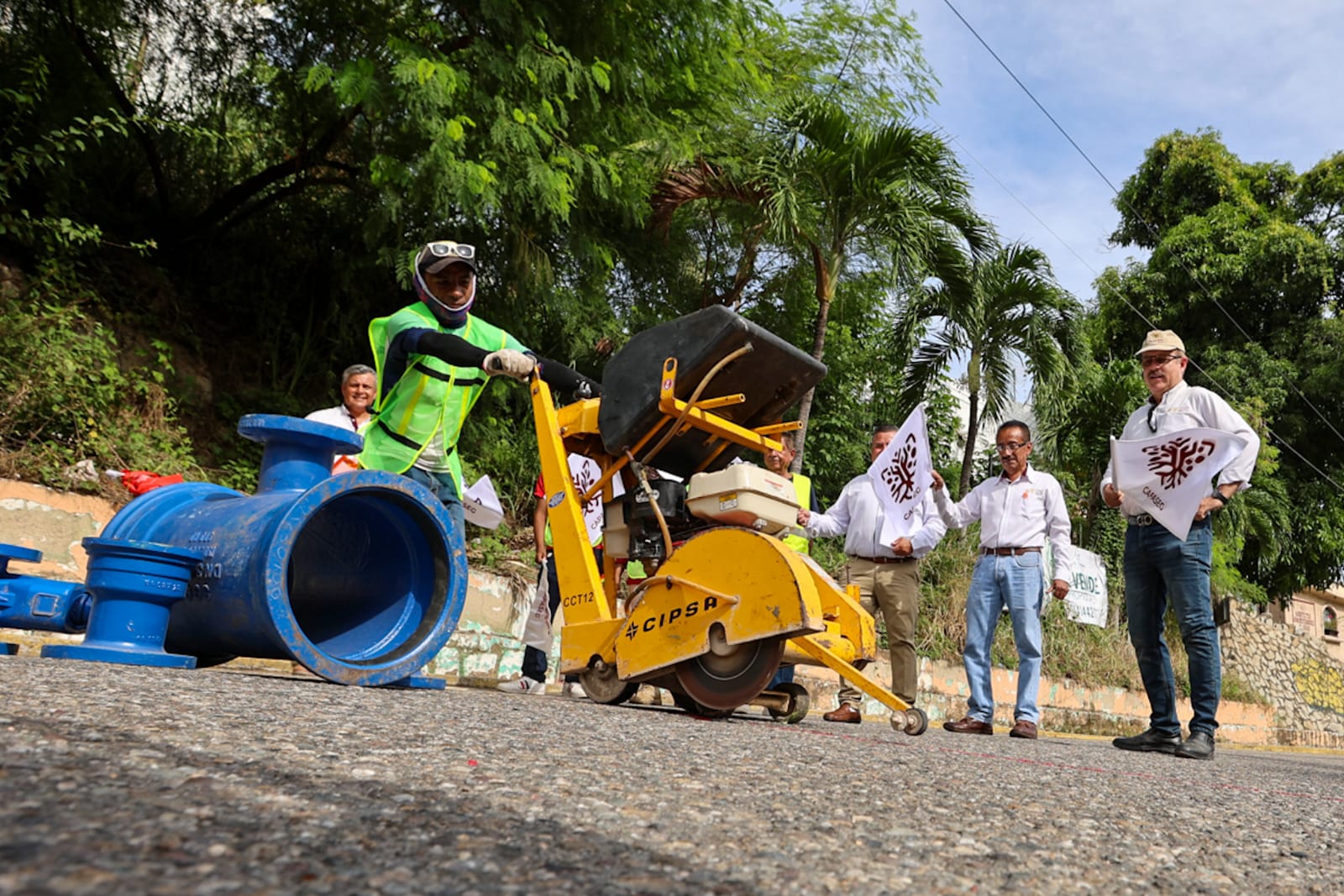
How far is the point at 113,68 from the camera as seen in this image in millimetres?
8398

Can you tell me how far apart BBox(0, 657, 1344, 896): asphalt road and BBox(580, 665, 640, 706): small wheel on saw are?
1112 millimetres

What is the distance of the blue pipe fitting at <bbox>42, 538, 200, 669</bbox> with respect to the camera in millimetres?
3469

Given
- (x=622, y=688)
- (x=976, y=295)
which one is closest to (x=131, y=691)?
(x=622, y=688)

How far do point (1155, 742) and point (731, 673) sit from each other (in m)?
2.79

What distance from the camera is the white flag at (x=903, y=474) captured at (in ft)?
19.6

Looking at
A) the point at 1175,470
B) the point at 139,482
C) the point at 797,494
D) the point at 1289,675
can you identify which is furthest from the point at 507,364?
the point at 1289,675

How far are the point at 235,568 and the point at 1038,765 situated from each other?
2.80 m

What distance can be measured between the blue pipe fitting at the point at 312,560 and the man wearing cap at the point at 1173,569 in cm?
349

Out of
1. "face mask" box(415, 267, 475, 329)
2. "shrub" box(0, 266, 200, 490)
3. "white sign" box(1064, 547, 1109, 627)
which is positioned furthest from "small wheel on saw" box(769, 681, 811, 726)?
"white sign" box(1064, 547, 1109, 627)

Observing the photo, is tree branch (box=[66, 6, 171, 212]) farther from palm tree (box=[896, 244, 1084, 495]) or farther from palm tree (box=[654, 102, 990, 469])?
palm tree (box=[896, 244, 1084, 495])

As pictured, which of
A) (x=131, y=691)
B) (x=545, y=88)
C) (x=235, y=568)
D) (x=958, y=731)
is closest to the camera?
(x=131, y=691)

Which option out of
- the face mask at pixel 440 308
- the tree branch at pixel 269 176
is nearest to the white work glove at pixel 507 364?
Answer: the face mask at pixel 440 308

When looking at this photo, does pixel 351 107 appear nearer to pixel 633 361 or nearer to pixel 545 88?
pixel 545 88

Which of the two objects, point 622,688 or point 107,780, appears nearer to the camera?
point 107,780
